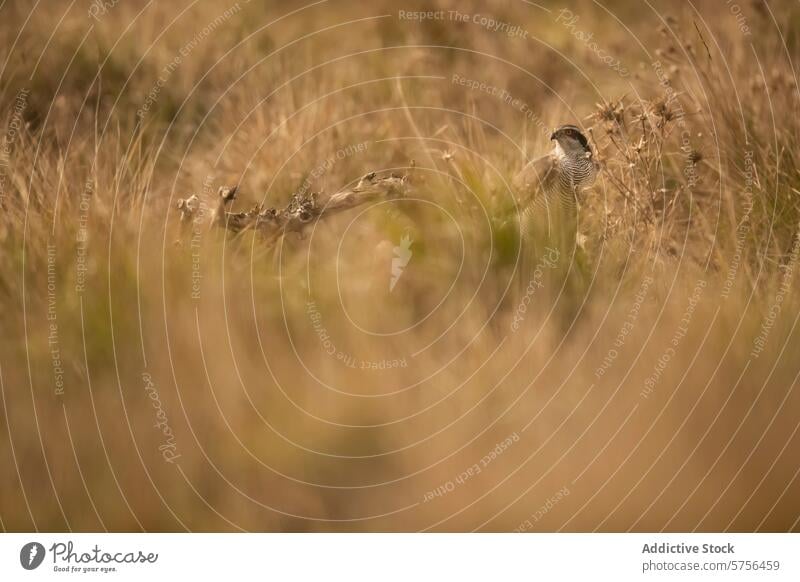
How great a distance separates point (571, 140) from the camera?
10.3 feet

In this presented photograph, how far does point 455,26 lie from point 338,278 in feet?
3.10

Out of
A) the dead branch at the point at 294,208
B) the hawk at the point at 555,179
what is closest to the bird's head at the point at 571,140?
the hawk at the point at 555,179

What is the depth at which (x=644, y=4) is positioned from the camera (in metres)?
3.26

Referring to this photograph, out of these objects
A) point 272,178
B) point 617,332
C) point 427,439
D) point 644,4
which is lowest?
point 427,439

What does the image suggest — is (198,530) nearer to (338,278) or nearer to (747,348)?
(338,278)

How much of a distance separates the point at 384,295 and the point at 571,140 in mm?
758

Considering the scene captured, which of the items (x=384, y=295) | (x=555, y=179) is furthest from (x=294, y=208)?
(x=555, y=179)

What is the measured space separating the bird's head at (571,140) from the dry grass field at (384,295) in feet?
0.13

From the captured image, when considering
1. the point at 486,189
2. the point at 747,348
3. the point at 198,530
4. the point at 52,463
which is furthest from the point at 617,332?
the point at 52,463

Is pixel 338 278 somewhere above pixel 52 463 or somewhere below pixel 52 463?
above

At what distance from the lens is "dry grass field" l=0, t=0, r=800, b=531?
2.96m

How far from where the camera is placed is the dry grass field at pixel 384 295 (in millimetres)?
2965

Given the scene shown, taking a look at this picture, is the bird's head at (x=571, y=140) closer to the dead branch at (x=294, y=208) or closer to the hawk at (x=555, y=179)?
the hawk at (x=555, y=179)

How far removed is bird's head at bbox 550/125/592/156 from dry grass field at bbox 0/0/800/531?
0.13 ft
